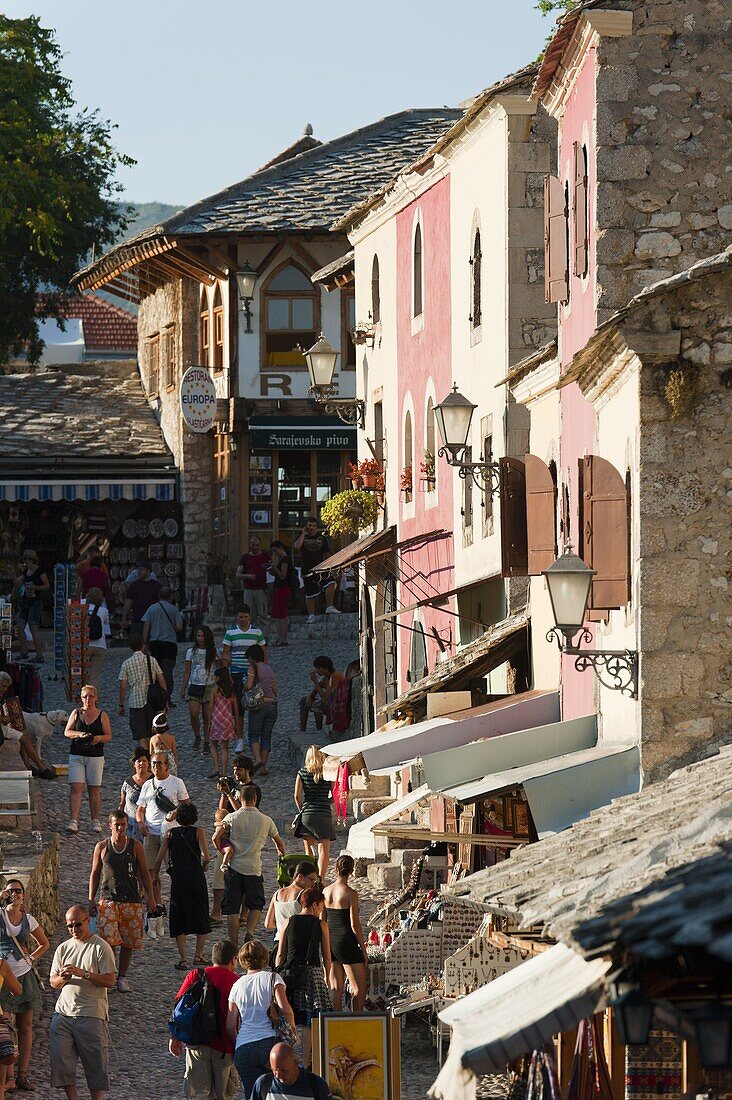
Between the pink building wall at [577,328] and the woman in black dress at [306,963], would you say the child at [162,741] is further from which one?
the woman in black dress at [306,963]

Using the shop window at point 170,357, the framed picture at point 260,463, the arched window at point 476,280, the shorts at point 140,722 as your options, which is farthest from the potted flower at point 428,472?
the shop window at point 170,357

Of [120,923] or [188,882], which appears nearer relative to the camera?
[120,923]

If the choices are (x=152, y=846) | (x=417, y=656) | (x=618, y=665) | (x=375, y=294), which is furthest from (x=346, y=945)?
(x=375, y=294)

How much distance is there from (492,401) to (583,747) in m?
7.44

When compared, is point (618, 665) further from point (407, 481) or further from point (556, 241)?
point (407, 481)

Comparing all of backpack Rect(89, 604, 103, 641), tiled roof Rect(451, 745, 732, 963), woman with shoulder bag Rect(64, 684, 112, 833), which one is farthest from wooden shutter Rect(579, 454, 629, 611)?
backpack Rect(89, 604, 103, 641)

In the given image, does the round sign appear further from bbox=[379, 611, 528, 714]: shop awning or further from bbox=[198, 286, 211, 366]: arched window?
bbox=[379, 611, 528, 714]: shop awning

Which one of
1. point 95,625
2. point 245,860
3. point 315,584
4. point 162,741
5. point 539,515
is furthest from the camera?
point 315,584

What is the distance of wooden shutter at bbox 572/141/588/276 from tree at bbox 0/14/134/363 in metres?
20.3

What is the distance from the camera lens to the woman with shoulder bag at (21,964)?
497 inches

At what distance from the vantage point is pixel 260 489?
36.0 metres

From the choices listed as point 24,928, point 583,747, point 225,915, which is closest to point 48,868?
point 225,915

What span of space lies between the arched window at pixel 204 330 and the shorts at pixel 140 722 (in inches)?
632

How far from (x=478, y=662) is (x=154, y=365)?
24.0 meters
